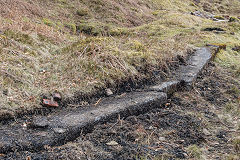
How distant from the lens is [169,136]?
2.35 metres

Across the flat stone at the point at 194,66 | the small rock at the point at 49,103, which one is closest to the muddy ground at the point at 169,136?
the flat stone at the point at 194,66

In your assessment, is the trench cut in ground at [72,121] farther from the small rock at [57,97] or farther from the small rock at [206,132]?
the small rock at [206,132]

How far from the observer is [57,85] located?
2.68 m

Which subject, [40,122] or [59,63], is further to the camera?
[59,63]

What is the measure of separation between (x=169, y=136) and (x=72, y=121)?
3.19ft

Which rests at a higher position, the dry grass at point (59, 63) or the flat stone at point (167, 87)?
the dry grass at point (59, 63)

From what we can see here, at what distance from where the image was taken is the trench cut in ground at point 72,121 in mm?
1920

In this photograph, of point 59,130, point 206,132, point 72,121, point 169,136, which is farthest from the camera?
point 206,132

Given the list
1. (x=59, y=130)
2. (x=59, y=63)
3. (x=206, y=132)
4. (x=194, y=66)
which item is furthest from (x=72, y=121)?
(x=194, y=66)

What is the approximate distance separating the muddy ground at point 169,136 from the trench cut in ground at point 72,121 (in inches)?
2.6

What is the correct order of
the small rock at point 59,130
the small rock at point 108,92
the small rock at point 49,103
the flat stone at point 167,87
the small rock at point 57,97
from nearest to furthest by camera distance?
the small rock at point 59,130
the small rock at point 49,103
the small rock at point 57,97
the small rock at point 108,92
the flat stone at point 167,87

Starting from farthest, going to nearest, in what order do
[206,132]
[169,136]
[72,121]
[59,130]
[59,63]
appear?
[59,63], [206,132], [169,136], [72,121], [59,130]

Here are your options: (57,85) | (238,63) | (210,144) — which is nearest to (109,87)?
(57,85)

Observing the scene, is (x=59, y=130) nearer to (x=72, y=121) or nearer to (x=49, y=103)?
(x=72, y=121)
